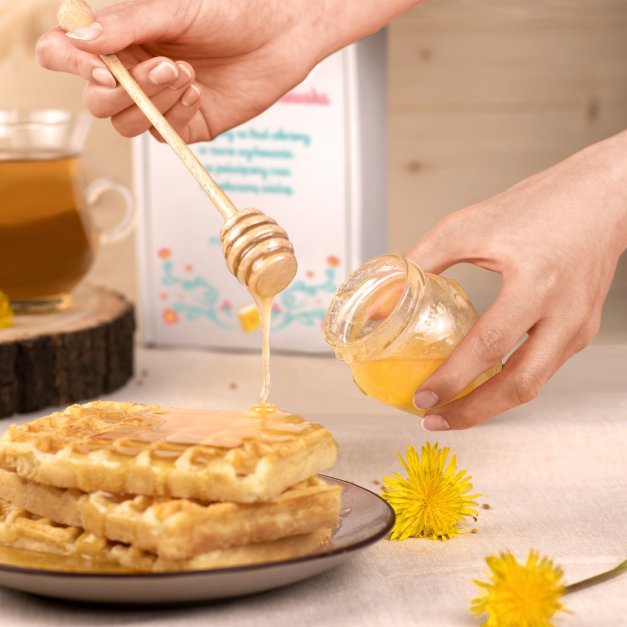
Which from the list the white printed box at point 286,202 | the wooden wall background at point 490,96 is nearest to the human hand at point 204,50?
the white printed box at point 286,202

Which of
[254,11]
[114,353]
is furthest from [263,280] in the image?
[114,353]

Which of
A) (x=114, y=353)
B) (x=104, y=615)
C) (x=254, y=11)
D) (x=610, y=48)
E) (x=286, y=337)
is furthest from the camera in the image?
(x=610, y=48)

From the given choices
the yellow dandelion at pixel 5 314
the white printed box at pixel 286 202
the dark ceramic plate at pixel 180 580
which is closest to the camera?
the dark ceramic plate at pixel 180 580

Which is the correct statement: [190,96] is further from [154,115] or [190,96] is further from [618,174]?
[618,174]

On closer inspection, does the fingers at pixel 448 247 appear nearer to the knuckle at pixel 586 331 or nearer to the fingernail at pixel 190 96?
the knuckle at pixel 586 331

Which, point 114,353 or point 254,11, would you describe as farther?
point 114,353

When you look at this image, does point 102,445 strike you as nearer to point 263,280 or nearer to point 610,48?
point 263,280

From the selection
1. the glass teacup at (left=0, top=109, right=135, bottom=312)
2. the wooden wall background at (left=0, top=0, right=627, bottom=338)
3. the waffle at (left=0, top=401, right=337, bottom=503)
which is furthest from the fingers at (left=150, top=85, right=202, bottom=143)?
the wooden wall background at (left=0, top=0, right=627, bottom=338)
